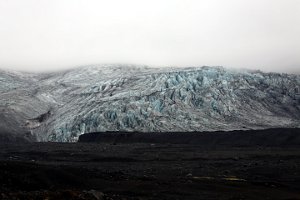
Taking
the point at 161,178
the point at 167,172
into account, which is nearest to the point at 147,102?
the point at 167,172

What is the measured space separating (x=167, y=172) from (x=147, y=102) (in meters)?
48.5

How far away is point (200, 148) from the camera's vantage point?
2596 inches

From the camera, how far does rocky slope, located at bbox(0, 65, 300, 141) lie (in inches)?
3339

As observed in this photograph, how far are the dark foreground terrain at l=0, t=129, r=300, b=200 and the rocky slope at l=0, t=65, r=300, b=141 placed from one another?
13.3 metres

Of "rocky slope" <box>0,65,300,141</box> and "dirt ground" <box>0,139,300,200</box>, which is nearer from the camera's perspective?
"dirt ground" <box>0,139,300,200</box>

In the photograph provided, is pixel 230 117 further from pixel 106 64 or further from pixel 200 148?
pixel 106 64

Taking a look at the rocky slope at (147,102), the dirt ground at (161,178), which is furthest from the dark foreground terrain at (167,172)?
the rocky slope at (147,102)

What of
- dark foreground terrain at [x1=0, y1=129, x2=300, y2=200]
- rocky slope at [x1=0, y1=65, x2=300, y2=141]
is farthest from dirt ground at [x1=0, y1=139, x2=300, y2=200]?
rocky slope at [x1=0, y1=65, x2=300, y2=141]

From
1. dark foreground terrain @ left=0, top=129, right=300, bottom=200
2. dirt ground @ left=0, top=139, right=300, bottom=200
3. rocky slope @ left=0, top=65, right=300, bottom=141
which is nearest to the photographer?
dirt ground @ left=0, top=139, right=300, bottom=200

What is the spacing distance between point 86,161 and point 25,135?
4094 centimetres

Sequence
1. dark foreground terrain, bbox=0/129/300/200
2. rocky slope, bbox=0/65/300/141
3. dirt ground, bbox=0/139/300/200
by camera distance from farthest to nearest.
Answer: rocky slope, bbox=0/65/300/141 < dark foreground terrain, bbox=0/129/300/200 < dirt ground, bbox=0/139/300/200

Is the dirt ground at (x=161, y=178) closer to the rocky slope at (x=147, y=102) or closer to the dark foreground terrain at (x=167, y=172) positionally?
the dark foreground terrain at (x=167, y=172)

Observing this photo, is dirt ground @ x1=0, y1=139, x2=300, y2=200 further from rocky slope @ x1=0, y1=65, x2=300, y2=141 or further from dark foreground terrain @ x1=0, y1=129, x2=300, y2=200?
rocky slope @ x1=0, y1=65, x2=300, y2=141

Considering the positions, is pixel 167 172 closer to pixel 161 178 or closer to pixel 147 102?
pixel 161 178
